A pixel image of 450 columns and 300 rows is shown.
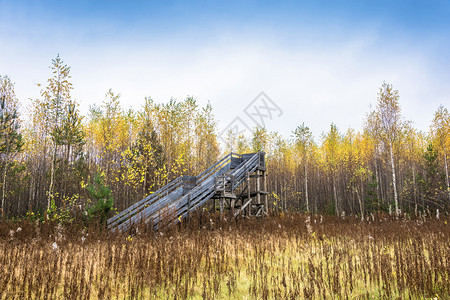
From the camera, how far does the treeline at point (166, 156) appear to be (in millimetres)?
18531

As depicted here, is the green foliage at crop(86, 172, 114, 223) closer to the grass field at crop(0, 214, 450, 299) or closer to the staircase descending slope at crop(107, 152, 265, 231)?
the staircase descending slope at crop(107, 152, 265, 231)

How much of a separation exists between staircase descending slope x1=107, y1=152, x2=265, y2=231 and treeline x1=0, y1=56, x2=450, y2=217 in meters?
2.01

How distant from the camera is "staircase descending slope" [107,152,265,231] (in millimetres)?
9688

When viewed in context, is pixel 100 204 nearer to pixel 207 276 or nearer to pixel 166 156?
pixel 207 276

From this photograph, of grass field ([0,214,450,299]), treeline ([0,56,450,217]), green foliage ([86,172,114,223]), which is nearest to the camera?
grass field ([0,214,450,299])

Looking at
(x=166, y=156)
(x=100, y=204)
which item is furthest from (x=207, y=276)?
(x=166, y=156)

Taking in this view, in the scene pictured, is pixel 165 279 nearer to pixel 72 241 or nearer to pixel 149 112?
pixel 72 241

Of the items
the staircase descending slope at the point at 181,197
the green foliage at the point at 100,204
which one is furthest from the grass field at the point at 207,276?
the staircase descending slope at the point at 181,197

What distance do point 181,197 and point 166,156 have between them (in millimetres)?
12219

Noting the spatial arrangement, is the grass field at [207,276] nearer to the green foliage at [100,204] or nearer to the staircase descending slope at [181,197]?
the green foliage at [100,204]

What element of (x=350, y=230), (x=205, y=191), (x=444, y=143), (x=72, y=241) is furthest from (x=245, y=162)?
(x=444, y=143)

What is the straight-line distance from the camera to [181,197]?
1121 cm

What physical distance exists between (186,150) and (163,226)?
17.1 meters

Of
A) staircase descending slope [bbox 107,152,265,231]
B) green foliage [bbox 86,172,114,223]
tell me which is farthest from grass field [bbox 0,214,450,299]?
staircase descending slope [bbox 107,152,265,231]
